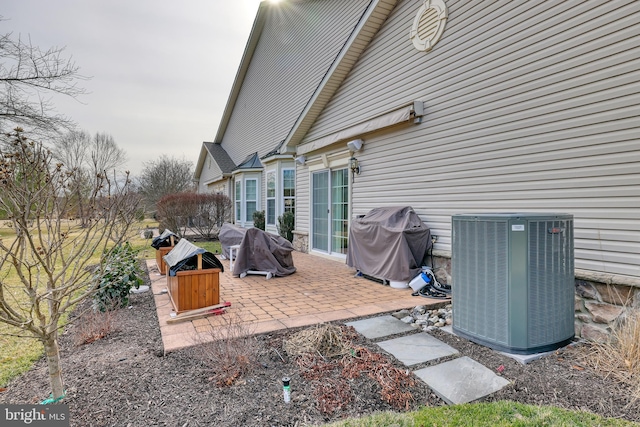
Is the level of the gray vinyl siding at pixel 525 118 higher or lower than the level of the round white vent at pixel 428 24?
lower

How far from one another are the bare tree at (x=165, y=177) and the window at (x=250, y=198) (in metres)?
Answer: 12.7

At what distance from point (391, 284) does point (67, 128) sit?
11371 mm

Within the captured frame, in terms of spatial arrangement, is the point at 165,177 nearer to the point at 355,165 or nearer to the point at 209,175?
the point at 209,175

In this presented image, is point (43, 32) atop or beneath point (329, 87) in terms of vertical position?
atop

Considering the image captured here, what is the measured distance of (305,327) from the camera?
137 inches

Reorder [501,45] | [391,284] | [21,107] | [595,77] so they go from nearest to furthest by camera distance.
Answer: [595,77]
[501,45]
[391,284]
[21,107]

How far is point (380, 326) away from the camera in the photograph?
3564mm

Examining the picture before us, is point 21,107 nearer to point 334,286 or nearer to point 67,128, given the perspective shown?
point 67,128

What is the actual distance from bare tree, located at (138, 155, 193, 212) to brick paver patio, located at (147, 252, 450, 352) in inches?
819

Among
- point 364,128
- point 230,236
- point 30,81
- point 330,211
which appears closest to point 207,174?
point 30,81

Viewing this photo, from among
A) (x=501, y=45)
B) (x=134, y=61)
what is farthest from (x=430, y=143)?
(x=134, y=61)

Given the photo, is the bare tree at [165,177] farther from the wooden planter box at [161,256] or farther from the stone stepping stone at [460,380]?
the stone stepping stone at [460,380]

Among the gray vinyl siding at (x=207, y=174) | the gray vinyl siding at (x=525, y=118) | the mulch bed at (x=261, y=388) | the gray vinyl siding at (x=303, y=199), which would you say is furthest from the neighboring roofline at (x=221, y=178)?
the mulch bed at (x=261, y=388)

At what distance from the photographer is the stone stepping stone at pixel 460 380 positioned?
2330 millimetres
